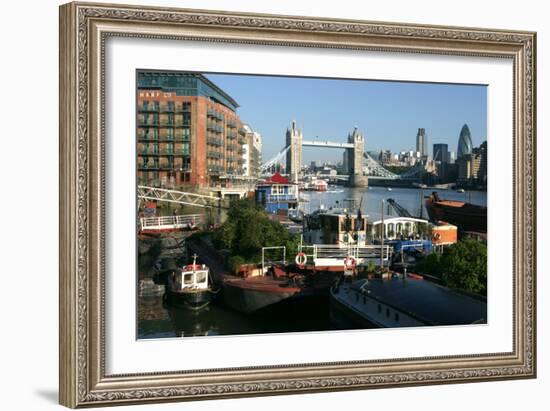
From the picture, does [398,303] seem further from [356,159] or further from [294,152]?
[294,152]

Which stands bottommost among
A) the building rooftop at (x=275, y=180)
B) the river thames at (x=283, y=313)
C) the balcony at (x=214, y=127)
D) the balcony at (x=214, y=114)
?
the river thames at (x=283, y=313)

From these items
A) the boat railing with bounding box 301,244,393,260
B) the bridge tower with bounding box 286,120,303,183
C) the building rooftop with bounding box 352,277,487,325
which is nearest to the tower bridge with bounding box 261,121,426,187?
the bridge tower with bounding box 286,120,303,183

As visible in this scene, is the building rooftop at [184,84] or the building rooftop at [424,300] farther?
the building rooftop at [424,300]

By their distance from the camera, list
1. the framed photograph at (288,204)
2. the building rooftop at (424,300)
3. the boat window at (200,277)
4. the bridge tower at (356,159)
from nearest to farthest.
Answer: the framed photograph at (288,204) → the boat window at (200,277) → the bridge tower at (356,159) → the building rooftop at (424,300)

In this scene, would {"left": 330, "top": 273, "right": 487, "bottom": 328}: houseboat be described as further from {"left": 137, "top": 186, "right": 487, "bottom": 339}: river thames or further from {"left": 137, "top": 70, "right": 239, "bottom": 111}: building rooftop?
{"left": 137, "top": 70, "right": 239, "bottom": 111}: building rooftop

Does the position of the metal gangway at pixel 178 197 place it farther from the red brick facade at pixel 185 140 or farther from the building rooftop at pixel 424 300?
the building rooftop at pixel 424 300

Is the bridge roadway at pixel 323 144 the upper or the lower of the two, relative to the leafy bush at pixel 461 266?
upper

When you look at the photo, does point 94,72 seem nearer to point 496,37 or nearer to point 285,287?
point 285,287

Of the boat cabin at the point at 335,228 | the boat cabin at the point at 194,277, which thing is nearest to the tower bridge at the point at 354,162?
the boat cabin at the point at 335,228
